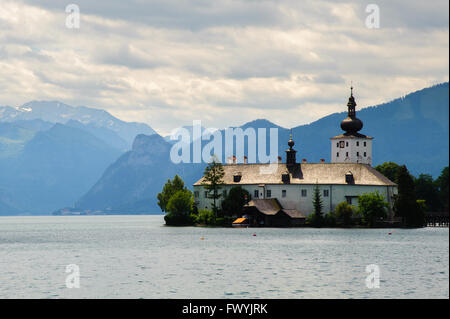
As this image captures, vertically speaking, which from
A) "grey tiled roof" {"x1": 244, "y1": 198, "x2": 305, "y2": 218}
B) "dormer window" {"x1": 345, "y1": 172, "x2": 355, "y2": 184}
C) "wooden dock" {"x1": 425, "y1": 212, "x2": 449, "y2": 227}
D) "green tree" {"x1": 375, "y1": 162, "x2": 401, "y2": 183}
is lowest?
"wooden dock" {"x1": 425, "y1": 212, "x2": 449, "y2": 227}

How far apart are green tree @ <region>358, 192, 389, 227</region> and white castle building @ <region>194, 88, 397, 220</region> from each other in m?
6.60

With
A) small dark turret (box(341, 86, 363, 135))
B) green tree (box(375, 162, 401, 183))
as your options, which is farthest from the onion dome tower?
green tree (box(375, 162, 401, 183))

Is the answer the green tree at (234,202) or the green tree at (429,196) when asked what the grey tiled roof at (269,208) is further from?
the green tree at (429,196)

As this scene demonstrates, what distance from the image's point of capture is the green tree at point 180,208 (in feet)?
520

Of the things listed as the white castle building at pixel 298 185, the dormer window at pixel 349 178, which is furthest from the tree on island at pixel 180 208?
the dormer window at pixel 349 178

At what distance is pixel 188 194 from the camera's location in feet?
522

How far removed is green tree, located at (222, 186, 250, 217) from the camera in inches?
6029

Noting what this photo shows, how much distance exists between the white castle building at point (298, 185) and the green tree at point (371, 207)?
660cm

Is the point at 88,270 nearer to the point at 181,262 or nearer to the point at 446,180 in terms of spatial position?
the point at 181,262

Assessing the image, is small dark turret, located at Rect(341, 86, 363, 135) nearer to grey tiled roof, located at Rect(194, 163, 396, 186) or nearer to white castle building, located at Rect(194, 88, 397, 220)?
grey tiled roof, located at Rect(194, 163, 396, 186)

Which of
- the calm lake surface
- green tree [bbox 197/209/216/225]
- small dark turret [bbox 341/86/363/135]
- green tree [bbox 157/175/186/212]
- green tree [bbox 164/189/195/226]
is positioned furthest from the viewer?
small dark turret [bbox 341/86/363/135]

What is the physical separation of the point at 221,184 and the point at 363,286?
11008 centimetres
